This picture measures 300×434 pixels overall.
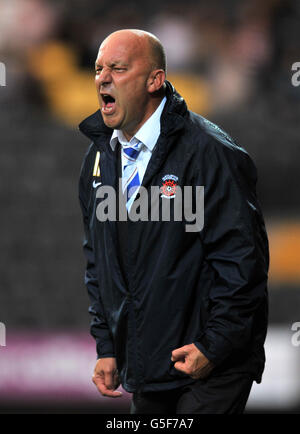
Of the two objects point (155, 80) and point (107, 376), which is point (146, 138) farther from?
point (107, 376)

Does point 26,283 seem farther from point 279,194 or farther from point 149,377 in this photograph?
point 149,377

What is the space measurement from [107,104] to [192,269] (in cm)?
61

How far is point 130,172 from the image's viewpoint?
2902 mm

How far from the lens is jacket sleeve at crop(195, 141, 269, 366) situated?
2676 mm

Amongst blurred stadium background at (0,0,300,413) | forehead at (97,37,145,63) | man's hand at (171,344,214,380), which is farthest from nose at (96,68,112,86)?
blurred stadium background at (0,0,300,413)

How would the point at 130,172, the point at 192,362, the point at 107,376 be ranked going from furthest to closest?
the point at 107,376, the point at 130,172, the point at 192,362

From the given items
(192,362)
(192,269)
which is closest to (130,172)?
(192,269)

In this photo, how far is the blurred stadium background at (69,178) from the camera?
19.8 feet

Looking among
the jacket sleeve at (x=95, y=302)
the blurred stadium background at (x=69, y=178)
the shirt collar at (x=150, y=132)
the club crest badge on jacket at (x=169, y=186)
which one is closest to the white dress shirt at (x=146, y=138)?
the shirt collar at (x=150, y=132)

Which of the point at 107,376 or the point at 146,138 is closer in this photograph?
the point at 146,138

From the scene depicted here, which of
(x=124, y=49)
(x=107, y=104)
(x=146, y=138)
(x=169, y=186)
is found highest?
(x=124, y=49)

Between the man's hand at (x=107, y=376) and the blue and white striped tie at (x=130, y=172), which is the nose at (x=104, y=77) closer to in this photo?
the blue and white striped tie at (x=130, y=172)

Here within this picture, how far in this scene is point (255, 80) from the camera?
22.6 feet
